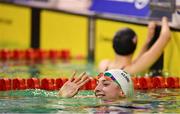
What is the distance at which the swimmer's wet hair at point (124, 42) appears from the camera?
7.32 meters

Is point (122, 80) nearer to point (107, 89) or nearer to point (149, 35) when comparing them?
point (107, 89)

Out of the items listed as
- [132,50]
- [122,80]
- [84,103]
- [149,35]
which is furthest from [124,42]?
[84,103]

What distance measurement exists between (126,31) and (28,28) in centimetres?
533

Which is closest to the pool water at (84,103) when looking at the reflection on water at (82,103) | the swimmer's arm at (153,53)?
the reflection on water at (82,103)

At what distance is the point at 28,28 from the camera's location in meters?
12.4

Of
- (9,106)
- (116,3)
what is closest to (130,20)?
(116,3)

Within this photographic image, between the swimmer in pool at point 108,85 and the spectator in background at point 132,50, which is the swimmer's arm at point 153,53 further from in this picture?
the swimmer in pool at point 108,85

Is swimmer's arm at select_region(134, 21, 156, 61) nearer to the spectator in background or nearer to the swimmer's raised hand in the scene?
the spectator in background

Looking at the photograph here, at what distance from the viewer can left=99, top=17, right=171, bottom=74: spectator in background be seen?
7.35 meters

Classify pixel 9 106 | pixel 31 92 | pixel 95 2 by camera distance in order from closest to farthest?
1. pixel 9 106
2. pixel 31 92
3. pixel 95 2

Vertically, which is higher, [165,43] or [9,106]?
[165,43]

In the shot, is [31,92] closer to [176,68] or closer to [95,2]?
[176,68]

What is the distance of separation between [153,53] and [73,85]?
6.41 ft

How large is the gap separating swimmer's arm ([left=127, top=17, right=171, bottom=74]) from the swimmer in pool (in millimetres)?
1666
